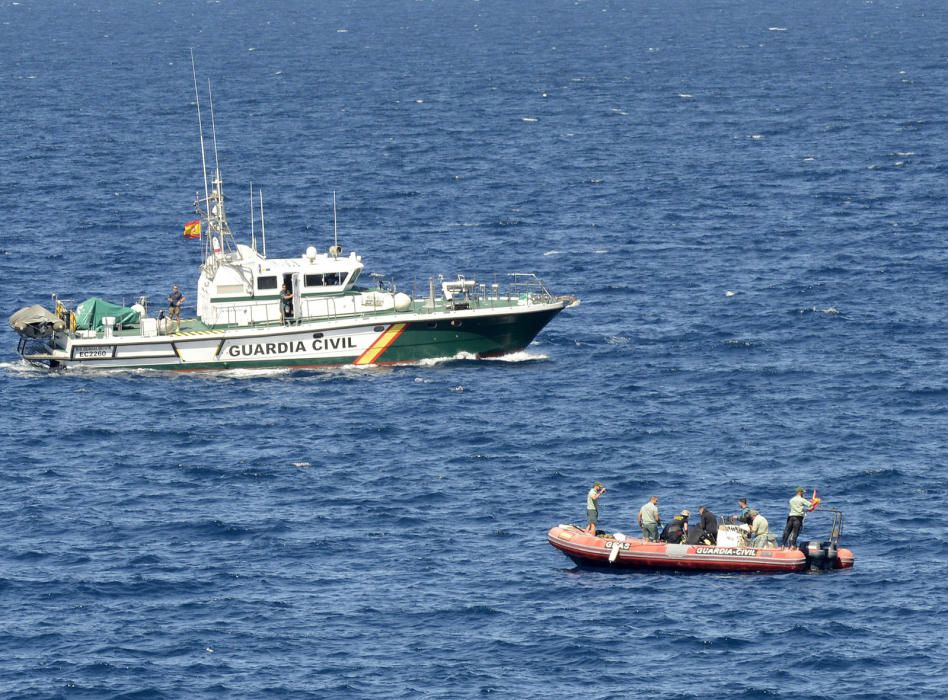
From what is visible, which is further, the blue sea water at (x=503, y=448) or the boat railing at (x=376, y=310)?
the boat railing at (x=376, y=310)

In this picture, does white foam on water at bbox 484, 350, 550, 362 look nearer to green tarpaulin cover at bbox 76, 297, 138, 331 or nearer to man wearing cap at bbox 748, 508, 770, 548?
green tarpaulin cover at bbox 76, 297, 138, 331

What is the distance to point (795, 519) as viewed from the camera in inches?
2375

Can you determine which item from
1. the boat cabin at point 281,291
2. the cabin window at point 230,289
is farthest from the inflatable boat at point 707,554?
the cabin window at point 230,289

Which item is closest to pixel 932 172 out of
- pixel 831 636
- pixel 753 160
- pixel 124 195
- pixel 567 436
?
pixel 753 160

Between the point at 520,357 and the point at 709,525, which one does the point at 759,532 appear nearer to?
the point at 709,525

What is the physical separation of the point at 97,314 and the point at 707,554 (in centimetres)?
3573

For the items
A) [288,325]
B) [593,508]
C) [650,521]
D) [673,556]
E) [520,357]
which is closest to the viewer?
[673,556]

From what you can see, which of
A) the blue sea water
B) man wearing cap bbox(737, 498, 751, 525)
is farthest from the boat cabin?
man wearing cap bbox(737, 498, 751, 525)

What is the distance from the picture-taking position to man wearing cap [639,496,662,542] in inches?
2388

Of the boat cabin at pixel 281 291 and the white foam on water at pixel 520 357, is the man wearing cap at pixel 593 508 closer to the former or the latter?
the white foam on water at pixel 520 357

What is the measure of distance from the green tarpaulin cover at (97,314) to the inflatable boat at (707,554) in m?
30.9

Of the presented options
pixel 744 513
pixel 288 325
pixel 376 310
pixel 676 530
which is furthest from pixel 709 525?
pixel 288 325

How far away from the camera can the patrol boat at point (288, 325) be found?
3275 inches

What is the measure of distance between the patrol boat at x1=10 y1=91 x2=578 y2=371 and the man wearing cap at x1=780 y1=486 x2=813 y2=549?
25.2 meters
